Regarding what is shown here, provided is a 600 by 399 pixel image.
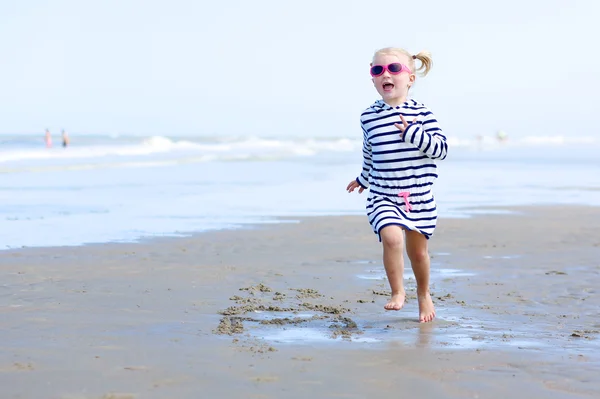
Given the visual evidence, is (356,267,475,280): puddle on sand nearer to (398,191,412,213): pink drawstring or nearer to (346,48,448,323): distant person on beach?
(346,48,448,323): distant person on beach

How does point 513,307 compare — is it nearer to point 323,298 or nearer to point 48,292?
point 323,298

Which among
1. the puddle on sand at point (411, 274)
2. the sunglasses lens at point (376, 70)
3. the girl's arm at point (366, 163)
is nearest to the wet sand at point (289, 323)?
the puddle on sand at point (411, 274)

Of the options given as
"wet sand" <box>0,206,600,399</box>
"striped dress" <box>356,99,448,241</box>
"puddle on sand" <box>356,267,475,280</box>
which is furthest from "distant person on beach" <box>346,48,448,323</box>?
"puddle on sand" <box>356,267,475,280</box>

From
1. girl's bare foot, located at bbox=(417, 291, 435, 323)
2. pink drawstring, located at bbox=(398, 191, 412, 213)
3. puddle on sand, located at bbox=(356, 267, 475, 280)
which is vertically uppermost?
pink drawstring, located at bbox=(398, 191, 412, 213)

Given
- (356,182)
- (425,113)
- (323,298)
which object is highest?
(425,113)

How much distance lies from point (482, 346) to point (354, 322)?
2.88 feet

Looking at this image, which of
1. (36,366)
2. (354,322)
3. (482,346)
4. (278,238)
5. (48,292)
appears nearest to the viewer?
(36,366)

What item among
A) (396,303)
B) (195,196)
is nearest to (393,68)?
(396,303)

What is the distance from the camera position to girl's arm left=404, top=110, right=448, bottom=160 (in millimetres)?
5133

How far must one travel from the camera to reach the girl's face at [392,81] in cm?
529

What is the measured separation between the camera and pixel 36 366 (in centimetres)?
402

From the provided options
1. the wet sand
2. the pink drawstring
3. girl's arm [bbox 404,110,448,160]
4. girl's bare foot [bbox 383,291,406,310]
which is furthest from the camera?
girl's bare foot [bbox 383,291,406,310]

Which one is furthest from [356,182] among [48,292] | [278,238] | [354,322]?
[278,238]

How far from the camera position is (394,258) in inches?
209
